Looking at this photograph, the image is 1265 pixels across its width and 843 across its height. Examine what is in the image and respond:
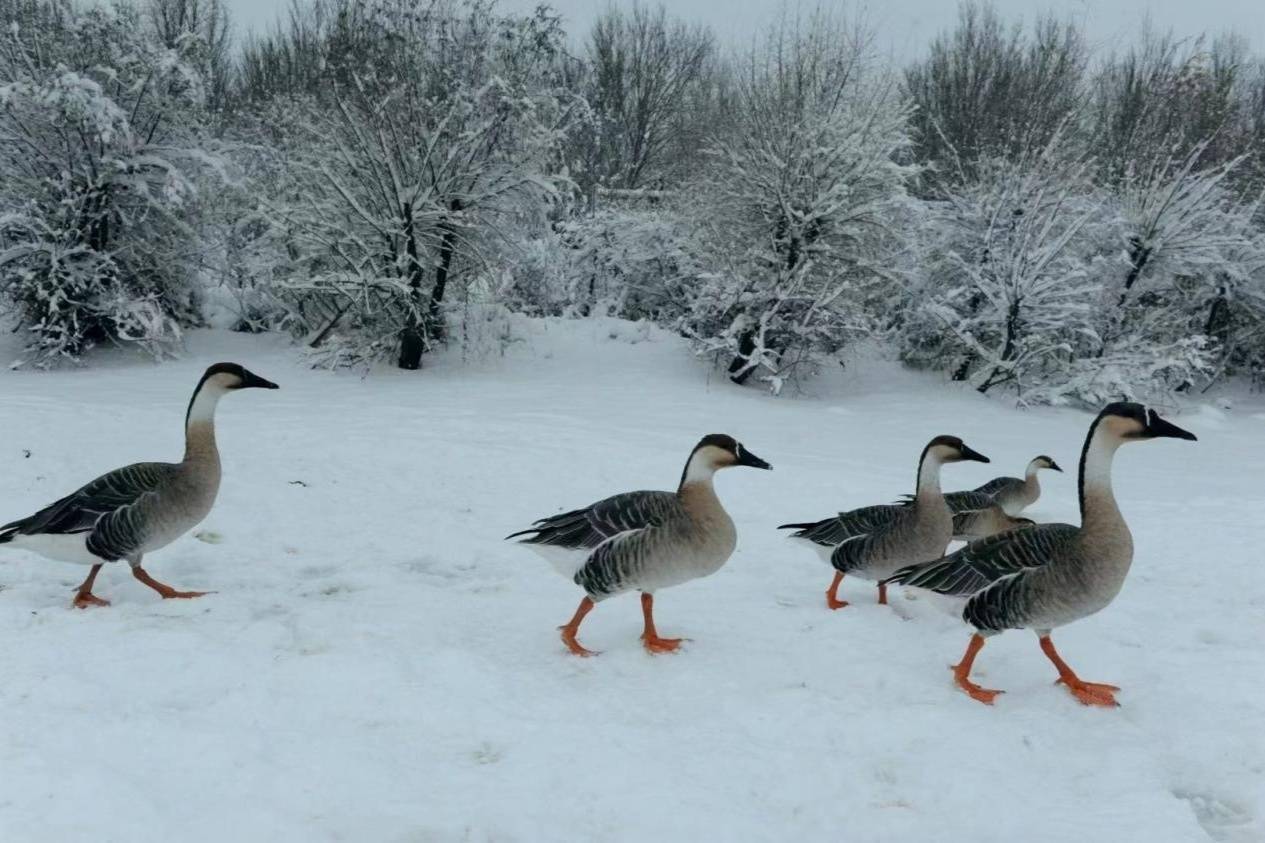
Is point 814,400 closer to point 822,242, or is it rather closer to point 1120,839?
point 822,242

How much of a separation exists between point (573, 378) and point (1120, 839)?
45.2 feet

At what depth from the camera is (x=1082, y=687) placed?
4.49m

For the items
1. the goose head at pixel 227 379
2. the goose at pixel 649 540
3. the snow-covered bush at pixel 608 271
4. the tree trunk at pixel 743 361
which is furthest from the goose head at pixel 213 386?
the snow-covered bush at pixel 608 271

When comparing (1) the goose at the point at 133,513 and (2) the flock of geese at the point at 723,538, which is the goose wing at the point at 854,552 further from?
(1) the goose at the point at 133,513

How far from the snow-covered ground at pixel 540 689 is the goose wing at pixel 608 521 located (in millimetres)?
680

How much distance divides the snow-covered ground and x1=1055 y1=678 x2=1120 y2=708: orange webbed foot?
0.09 meters

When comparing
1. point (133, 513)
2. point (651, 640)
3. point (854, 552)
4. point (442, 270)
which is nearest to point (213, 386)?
point (133, 513)

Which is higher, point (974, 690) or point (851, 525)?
point (851, 525)

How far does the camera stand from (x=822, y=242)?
16984 mm

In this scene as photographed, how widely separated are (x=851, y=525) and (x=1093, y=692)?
5.92 ft

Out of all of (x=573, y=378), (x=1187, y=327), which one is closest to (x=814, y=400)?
(x=573, y=378)

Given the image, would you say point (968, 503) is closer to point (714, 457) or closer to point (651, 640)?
point (714, 457)

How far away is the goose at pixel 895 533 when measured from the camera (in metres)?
5.50

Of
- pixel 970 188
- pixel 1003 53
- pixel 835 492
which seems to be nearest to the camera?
pixel 835 492
